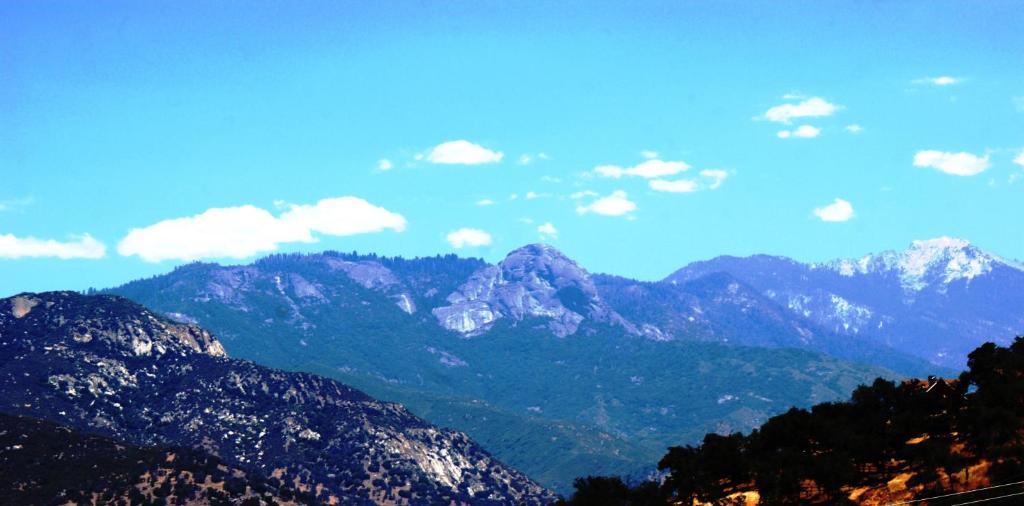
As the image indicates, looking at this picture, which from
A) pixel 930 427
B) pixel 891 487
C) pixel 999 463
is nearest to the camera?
pixel 999 463

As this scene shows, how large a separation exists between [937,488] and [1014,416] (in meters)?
13.7

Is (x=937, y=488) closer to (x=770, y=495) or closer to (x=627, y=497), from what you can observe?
(x=770, y=495)

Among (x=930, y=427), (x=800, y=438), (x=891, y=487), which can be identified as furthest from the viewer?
(x=800, y=438)

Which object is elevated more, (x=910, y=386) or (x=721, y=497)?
(x=910, y=386)

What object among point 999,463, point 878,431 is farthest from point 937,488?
point 878,431

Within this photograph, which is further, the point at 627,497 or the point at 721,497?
the point at 627,497

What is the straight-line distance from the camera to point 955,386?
607 ft

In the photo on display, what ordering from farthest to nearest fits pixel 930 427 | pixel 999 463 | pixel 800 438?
pixel 800 438
pixel 930 427
pixel 999 463

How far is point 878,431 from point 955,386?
18645 mm

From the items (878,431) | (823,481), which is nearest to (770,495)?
(823,481)

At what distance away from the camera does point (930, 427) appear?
16738cm

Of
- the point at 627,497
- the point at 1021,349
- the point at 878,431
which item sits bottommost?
the point at 627,497

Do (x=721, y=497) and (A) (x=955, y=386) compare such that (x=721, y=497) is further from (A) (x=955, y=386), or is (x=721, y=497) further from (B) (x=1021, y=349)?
(B) (x=1021, y=349)

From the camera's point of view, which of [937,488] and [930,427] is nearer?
[937,488]
